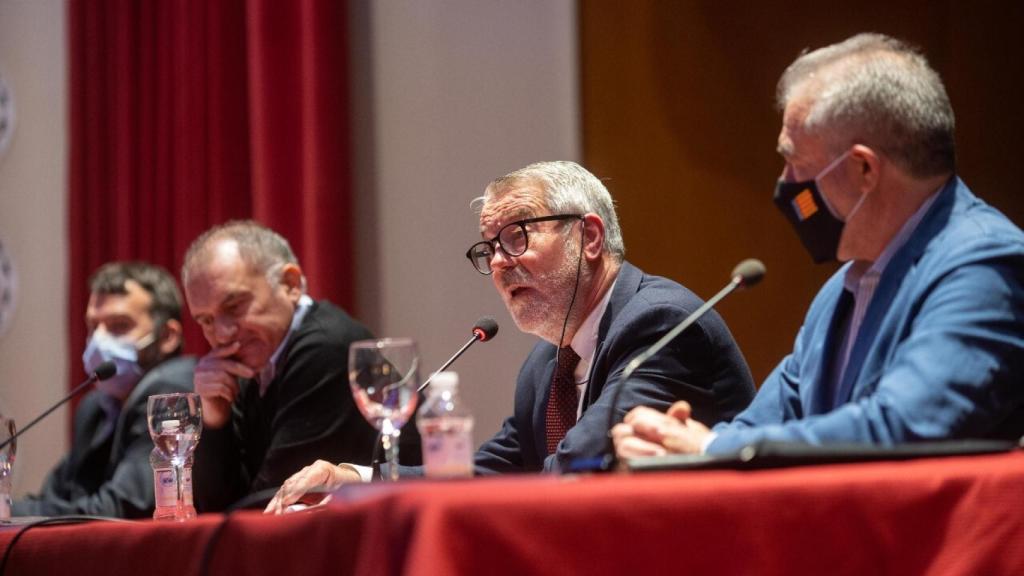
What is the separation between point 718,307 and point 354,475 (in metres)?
1.58

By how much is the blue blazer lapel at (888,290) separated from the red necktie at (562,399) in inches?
35.7

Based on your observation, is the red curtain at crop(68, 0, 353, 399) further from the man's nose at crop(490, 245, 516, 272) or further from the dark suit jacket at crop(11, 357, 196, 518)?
the man's nose at crop(490, 245, 516, 272)

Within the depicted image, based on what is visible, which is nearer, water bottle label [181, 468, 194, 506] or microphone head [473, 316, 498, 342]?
water bottle label [181, 468, 194, 506]

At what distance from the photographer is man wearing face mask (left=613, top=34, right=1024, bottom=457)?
1804 millimetres

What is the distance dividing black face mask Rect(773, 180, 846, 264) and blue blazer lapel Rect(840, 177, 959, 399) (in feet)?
0.37

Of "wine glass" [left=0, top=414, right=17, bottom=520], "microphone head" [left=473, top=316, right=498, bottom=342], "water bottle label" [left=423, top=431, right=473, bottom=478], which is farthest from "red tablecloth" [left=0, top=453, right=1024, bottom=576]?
"wine glass" [left=0, top=414, right=17, bottom=520]

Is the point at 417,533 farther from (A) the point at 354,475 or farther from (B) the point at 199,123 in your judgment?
(B) the point at 199,123

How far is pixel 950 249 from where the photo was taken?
1955 mm

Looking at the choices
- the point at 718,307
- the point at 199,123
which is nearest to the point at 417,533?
the point at 718,307

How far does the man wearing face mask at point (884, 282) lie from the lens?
1.80 meters

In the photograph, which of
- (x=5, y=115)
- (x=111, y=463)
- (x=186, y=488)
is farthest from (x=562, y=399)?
(x=5, y=115)

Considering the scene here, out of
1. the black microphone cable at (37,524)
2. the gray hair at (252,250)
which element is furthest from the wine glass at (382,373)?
the gray hair at (252,250)

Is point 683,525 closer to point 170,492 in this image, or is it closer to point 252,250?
point 170,492

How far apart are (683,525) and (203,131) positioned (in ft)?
13.7
